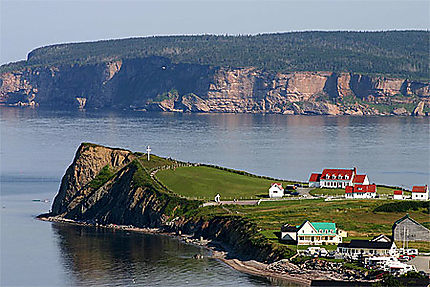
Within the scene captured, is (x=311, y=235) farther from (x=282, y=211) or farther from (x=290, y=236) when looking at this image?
(x=282, y=211)

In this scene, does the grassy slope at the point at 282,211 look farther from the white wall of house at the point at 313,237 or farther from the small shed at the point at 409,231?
the white wall of house at the point at 313,237

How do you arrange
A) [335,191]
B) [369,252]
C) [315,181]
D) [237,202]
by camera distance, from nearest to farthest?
[369,252] → [237,202] → [335,191] → [315,181]

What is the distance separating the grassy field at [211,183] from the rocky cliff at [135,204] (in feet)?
7.67

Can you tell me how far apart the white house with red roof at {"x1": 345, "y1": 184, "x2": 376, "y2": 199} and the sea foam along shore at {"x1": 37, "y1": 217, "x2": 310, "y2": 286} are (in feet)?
58.6

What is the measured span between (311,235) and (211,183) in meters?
29.4

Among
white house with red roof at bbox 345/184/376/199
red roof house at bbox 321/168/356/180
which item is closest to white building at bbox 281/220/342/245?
white house with red roof at bbox 345/184/376/199

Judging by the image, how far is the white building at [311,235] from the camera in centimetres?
8775

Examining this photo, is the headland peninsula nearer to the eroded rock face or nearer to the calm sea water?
the eroded rock face

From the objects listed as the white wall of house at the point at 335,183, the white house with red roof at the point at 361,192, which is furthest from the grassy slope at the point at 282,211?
the white wall of house at the point at 335,183

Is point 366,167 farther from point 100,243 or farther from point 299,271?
point 299,271

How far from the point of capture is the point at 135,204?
110m

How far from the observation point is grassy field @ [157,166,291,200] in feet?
365

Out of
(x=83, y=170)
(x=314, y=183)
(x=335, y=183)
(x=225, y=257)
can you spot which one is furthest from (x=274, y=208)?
(x=83, y=170)

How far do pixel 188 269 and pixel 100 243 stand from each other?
52.1ft
